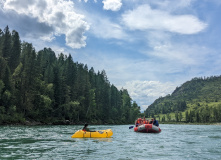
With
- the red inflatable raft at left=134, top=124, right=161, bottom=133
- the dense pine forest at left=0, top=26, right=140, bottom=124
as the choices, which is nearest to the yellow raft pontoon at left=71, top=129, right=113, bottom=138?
the red inflatable raft at left=134, top=124, right=161, bottom=133

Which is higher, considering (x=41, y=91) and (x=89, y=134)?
(x=41, y=91)

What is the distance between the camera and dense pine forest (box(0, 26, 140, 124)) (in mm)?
51866

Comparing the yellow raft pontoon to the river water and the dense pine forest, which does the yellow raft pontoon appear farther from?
the dense pine forest

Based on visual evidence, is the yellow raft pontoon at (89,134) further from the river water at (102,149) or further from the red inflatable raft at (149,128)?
the red inflatable raft at (149,128)

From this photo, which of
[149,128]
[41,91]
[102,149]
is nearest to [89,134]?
[102,149]

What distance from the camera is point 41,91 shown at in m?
64.1

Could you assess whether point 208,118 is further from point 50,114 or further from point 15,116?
point 15,116

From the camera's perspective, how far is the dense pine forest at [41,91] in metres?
51.9

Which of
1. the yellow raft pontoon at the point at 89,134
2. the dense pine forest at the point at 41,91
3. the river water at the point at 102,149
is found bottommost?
the river water at the point at 102,149

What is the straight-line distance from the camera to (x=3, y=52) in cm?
6806

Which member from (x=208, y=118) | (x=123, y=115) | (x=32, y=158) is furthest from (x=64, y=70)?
(x=208, y=118)

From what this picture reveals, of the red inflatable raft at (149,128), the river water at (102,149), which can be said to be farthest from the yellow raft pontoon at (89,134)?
the red inflatable raft at (149,128)

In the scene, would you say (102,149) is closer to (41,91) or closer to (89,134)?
(89,134)

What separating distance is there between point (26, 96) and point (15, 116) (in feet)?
31.9
